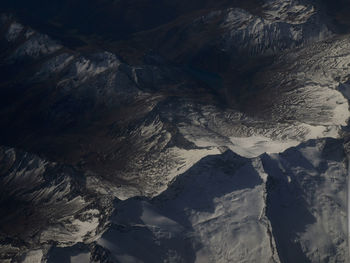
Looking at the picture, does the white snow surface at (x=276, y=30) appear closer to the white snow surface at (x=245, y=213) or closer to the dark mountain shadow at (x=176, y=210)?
the white snow surface at (x=245, y=213)

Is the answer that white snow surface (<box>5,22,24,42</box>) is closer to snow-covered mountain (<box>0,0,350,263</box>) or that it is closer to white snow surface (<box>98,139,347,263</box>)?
snow-covered mountain (<box>0,0,350,263</box>)

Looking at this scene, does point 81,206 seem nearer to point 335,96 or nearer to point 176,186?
point 176,186

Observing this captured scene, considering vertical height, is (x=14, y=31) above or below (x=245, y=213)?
above

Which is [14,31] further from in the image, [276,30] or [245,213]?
[245,213]

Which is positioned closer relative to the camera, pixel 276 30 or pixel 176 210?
pixel 176 210

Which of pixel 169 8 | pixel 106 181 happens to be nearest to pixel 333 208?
pixel 106 181

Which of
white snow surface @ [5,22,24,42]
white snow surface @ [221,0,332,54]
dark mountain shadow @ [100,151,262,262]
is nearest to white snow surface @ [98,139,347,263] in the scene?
dark mountain shadow @ [100,151,262,262]

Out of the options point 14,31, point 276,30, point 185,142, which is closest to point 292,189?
point 185,142

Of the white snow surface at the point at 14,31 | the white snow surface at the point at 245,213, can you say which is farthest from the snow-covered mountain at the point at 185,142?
the white snow surface at the point at 14,31

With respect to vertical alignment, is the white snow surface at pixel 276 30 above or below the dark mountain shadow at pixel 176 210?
above

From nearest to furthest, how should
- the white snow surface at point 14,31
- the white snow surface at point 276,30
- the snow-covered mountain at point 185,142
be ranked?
the snow-covered mountain at point 185,142
the white snow surface at point 276,30
the white snow surface at point 14,31
